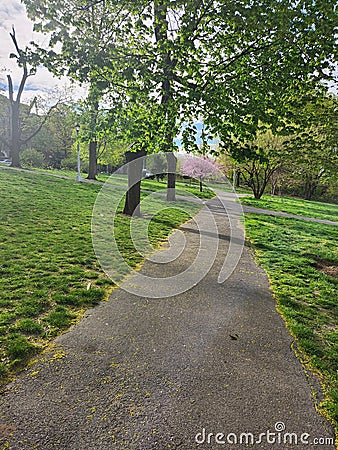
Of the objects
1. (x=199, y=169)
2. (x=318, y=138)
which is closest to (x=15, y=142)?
(x=199, y=169)

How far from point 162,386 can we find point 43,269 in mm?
3202

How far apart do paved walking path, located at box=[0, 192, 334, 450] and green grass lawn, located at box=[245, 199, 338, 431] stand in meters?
0.16

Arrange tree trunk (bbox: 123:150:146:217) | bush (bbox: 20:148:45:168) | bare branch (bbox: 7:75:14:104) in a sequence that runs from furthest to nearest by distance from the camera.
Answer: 1. bush (bbox: 20:148:45:168)
2. bare branch (bbox: 7:75:14:104)
3. tree trunk (bbox: 123:150:146:217)

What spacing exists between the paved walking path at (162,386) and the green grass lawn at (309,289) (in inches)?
6.3

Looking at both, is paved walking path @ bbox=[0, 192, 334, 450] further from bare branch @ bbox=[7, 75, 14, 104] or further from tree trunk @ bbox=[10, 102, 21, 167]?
bare branch @ bbox=[7, 75, 14, 104]

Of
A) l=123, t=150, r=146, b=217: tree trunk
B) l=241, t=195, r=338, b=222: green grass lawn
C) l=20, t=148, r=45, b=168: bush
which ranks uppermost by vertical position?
l=20, t=148, r=45, b=168: bush

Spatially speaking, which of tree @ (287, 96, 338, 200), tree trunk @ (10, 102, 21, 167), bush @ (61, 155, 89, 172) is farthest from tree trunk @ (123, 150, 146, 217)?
bush @ (61, 155, 89, 172)

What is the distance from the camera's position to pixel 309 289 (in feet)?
17.2

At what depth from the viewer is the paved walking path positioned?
6.59 ft

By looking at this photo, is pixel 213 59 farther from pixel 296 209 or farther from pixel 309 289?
pixel 296 209

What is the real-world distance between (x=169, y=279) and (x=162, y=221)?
567 centimetres

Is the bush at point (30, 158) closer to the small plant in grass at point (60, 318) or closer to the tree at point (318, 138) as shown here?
the tree at point (318, 138)

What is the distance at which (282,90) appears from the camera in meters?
6.48

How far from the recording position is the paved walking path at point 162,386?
201 cm
